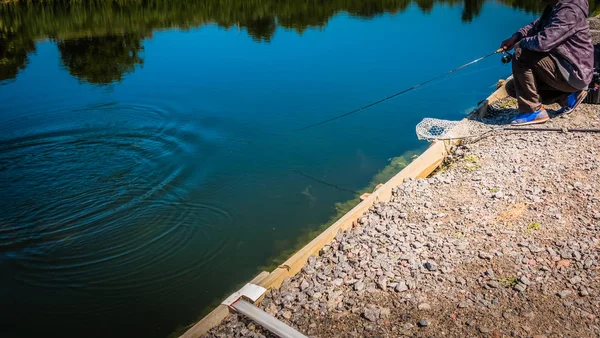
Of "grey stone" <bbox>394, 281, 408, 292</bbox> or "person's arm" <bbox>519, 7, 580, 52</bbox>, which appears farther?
"person's arm" <bbox>519, 7, 580, 52</bbox>

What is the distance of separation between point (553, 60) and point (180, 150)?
15.9 feet

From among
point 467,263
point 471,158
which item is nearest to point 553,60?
point 471,158

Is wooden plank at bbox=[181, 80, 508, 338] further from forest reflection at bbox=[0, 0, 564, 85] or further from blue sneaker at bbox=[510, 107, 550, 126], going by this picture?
forest reflection at bbox=[0, 0, 564, 85]

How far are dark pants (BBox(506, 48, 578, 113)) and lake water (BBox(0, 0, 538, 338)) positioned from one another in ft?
4.88

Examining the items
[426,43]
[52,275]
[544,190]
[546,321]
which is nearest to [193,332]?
[52,275]

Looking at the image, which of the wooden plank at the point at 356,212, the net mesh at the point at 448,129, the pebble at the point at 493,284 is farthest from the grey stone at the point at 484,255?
the net mesh at the point at 448,129

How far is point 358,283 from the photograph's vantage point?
3980mm

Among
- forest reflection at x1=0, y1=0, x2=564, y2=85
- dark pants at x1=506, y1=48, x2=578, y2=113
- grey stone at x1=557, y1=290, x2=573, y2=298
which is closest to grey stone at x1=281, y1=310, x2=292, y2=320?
grey stone at x1=557, y1=290, x2=573, y2=298

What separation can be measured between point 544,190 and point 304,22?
42.8ft

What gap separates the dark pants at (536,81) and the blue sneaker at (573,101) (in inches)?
4.0

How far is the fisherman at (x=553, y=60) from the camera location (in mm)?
6105

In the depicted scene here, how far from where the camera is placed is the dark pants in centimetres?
641

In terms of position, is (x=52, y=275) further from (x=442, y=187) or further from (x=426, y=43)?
(x=426, y=43)

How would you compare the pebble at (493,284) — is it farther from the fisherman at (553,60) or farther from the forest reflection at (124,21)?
the forest reflection at (124,21)
